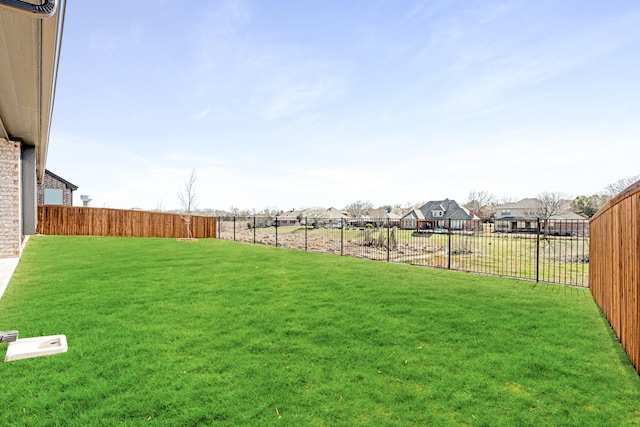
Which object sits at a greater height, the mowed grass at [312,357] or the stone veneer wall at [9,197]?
the stone veneer wall at [9,197]

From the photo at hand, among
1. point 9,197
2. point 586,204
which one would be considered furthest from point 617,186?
point 9,197

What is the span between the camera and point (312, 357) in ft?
10.6

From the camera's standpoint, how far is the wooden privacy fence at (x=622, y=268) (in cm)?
295

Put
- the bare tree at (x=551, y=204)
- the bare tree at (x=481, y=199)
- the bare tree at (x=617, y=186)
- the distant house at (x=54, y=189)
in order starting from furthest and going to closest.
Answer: the bare tree at (x=481, y=199) → the bare tree at (x=551, y=204) → the bare tree at (x=617, y=186) → the distant house at (x=54, y=189)

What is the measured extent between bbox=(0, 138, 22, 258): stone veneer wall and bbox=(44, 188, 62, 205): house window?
1772cm

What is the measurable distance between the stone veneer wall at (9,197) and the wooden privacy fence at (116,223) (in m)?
10.1

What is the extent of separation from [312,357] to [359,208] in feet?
209

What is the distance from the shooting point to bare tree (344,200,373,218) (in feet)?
208

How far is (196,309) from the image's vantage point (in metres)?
4.70

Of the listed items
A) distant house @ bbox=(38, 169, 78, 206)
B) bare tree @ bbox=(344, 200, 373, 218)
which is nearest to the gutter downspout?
distant house @ bbox=(38, 169, 78, 206)

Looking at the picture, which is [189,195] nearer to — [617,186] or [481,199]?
[617,186]

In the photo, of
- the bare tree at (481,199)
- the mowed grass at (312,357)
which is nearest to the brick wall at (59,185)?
the mowed grass at (312,357)

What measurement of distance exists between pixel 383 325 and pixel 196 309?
8.73ft

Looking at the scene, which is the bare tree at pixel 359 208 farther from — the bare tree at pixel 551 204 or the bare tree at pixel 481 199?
the bare tree at pixel 551 204
